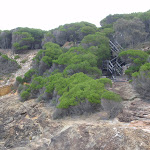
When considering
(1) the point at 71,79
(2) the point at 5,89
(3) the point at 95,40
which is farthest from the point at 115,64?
(2) the point at 5,89

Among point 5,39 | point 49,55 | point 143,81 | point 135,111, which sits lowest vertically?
point 135,111

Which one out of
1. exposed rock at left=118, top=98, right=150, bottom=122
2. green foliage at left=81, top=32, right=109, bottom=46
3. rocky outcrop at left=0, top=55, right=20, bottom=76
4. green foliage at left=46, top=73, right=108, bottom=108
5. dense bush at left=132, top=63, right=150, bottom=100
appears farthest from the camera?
rocky outcrop at left=0, top=55, right=20, bottom=76

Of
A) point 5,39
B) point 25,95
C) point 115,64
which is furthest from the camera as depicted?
point 5,39

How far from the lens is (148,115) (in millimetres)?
7816

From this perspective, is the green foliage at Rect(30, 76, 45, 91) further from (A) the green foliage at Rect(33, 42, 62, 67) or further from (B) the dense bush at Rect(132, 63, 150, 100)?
(B) the dense bush at Rect(132, 63, 150, 100)

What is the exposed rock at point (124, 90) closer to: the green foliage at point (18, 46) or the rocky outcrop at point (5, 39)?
the green foliage at point (18, 46)

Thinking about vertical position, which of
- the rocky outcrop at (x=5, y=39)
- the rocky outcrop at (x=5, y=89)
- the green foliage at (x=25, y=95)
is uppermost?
the rocky outcrop at (x=5, y=39)

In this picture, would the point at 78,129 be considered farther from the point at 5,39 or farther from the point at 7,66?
the point at 5,39

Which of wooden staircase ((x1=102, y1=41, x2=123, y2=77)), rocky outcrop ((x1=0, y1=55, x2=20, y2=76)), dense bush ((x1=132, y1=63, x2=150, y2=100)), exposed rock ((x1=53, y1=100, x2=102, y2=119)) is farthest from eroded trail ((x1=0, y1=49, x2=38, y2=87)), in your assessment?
dense bush ((x1=132, y1=63, x2=150, y2=100))

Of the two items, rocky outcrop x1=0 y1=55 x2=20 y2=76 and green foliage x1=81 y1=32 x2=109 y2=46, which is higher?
green foliage x1=81 y1=32 x2=109 y2=46

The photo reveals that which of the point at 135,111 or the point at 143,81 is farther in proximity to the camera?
the point at 143,81

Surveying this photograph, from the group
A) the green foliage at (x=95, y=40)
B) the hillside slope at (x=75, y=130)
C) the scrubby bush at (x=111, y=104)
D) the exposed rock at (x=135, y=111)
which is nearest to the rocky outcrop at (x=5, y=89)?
the hillside slope at (x=75, y=130)

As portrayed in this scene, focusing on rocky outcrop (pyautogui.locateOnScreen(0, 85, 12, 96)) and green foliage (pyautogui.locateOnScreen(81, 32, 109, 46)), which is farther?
rocky outcrop (pyautogui.locateOnScreen(0, 85, 12, 96))

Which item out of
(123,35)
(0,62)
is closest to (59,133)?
(123,35)
